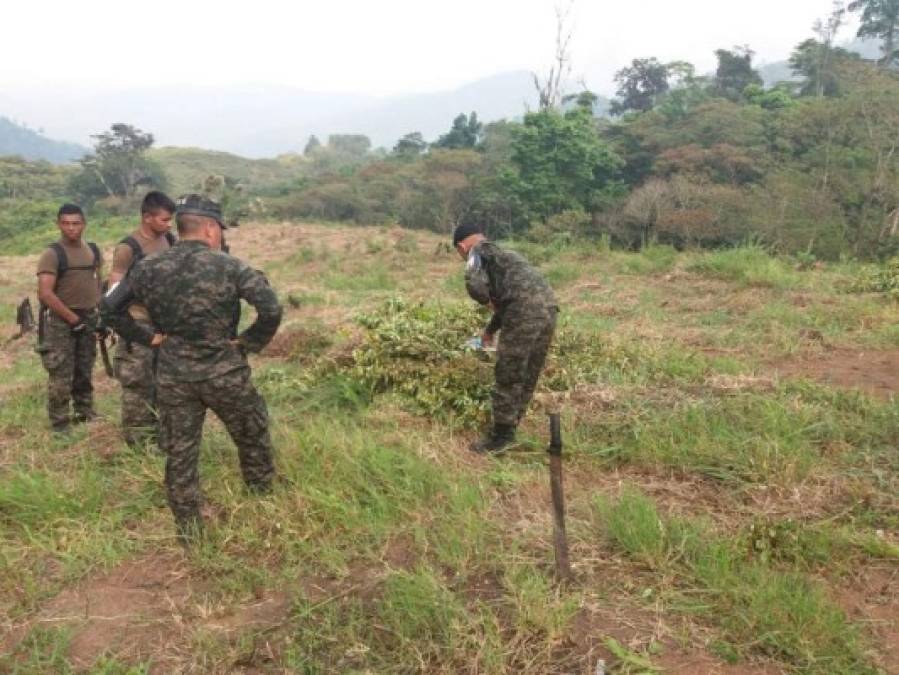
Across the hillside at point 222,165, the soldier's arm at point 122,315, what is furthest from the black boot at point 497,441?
the hillside at point 222,165

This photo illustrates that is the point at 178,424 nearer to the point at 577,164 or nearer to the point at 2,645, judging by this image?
the point at 2,645

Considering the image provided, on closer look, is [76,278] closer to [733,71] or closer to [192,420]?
[192,420]

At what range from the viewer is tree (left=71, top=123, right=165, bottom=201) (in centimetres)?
3712

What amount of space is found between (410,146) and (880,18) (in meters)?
28.1

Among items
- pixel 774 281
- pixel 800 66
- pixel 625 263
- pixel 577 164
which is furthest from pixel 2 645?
pixel 800 66

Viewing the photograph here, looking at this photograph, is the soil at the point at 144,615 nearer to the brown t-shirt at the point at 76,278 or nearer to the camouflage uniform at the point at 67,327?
the camouflage uniform at the point at 67,327

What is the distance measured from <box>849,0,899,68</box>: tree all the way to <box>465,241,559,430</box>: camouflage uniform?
42.7 metres

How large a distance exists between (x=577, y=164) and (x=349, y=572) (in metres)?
21.2

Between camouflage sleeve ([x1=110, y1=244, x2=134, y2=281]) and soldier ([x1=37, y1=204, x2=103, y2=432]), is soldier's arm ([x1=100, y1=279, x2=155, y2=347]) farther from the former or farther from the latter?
soldier ([x1=37, y1=204, x2=103, y2=432])

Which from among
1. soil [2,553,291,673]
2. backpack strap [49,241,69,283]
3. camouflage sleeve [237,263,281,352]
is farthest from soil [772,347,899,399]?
backpack strap [49,241,69,283]

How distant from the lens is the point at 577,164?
22.3 metres

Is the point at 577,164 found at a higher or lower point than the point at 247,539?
higher

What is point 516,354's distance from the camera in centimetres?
389

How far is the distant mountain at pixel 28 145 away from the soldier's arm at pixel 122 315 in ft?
533
